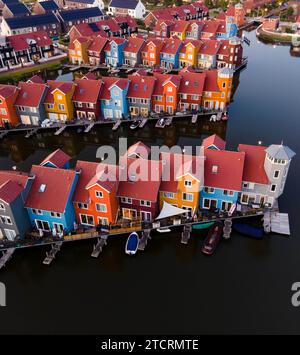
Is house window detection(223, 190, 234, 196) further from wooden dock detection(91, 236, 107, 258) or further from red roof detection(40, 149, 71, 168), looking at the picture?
red roof detection(40, 149, 71, 168)

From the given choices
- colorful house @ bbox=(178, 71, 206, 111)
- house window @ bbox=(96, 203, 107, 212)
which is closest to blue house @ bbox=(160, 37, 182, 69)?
colorful house @ bbox=(178, 71, 206, 111)

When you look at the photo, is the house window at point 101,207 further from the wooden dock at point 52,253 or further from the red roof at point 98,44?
the red roof at point 98,44

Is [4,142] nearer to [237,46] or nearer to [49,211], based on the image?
[49,211]

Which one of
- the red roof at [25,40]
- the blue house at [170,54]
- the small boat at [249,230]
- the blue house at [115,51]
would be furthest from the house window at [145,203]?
the red roof at [25,40]

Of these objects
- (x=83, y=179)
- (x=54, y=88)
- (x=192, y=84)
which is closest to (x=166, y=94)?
(x=192, y=84)

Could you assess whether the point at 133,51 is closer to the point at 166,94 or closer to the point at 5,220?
the point at 166,94
